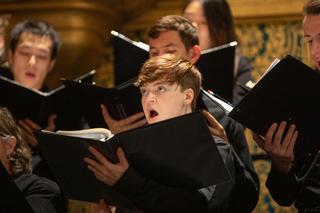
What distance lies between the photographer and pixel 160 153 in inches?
64.2

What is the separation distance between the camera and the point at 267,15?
3.45 meters

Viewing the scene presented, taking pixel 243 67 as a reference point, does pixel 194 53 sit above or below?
above

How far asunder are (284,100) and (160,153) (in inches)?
19.6

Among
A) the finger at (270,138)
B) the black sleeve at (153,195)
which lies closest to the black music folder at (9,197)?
the black sleeve at (153,195)

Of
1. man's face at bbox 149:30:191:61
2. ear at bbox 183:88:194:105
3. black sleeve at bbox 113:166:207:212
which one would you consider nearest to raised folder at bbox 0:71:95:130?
man's face at bbox 149:30:191:61

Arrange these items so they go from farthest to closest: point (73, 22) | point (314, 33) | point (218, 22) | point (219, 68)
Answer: point (73, 22) → point (218, 22) → point (219, 68) → point (314, 33)

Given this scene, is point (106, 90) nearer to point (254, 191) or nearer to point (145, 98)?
point (145, 98)

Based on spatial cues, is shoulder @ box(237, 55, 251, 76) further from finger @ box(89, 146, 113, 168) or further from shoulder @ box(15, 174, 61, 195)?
finger @ box(89, 146, 113, 168)

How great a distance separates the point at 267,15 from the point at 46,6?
1427 millimetres

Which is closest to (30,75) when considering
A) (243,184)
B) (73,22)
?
(73,22)

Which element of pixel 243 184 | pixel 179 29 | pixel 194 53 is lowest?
pixel 243 184

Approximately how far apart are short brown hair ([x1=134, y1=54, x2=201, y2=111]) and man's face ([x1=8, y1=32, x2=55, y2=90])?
1.15 meters

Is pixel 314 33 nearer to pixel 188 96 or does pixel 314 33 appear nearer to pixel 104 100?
pixel 188 96

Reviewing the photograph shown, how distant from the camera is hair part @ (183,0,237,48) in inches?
110
